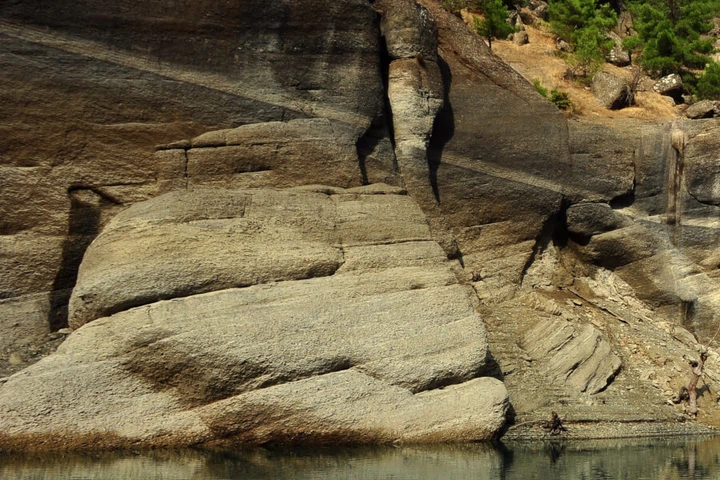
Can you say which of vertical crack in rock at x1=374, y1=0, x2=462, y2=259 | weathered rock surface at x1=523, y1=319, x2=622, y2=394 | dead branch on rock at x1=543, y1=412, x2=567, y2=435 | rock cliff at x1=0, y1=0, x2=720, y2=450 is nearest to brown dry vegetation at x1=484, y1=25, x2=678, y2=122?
rock cliff at x1=0, y1=0, x2=720, y2=450

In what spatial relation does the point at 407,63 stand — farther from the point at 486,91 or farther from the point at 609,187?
the point at 609,187

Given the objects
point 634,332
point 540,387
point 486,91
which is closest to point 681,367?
point 634,332

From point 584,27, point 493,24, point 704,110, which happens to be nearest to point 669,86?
point 704,110

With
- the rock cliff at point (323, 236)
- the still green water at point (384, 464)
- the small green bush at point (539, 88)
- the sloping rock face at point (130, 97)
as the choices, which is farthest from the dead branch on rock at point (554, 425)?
the small green bush at point (539, 88)

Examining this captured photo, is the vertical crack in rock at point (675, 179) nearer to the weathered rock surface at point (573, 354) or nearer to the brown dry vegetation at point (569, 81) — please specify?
the brown dry vegetation at point (569, 81)

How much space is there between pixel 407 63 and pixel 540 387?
8.34 metres

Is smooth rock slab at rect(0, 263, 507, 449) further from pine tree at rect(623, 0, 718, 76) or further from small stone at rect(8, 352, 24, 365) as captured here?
pine tree at rect(623, 0, 718, 76)

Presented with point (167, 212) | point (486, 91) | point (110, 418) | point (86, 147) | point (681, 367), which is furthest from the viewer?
point (486, 91)

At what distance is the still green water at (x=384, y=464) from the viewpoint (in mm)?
15516

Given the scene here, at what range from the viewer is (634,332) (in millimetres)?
25203

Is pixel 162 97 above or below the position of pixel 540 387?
above

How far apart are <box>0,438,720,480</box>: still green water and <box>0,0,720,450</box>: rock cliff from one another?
2.44 ft

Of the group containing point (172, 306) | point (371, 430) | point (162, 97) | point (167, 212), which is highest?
point (162, 97)

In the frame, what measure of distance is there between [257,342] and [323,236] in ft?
10.6
